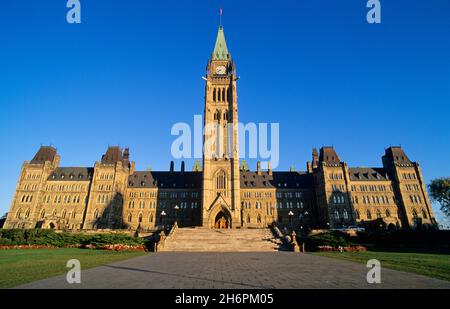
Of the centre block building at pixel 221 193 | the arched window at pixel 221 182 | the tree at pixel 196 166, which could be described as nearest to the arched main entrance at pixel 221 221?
the centre block building at pixel 221 193

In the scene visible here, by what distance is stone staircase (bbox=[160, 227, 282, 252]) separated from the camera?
31.2 m

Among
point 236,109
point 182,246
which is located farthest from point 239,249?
point 236,109

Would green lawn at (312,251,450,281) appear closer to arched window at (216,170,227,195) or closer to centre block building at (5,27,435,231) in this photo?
centre block building at (5,27,435,231)

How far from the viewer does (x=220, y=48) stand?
72.1m

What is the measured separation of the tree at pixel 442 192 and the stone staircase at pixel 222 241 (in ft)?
129

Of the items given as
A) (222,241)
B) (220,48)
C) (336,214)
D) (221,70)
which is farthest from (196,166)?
(222,241)

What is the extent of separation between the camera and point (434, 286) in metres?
7.82

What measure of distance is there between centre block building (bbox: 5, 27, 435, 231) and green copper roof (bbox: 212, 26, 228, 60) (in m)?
0.42

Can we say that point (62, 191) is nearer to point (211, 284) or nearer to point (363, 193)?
point (211, 284)

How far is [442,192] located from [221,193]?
46.3 metres

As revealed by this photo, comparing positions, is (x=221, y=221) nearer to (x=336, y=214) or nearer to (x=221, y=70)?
(x=336, y=214)

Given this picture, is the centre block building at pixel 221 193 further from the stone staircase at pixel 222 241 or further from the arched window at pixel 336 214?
the stone staircase at pixel 222 241

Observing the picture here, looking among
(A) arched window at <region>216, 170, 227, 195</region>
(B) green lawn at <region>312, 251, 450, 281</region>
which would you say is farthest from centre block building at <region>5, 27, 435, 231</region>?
(B) green lawn at <region>312, 251, 450, 281</region>
